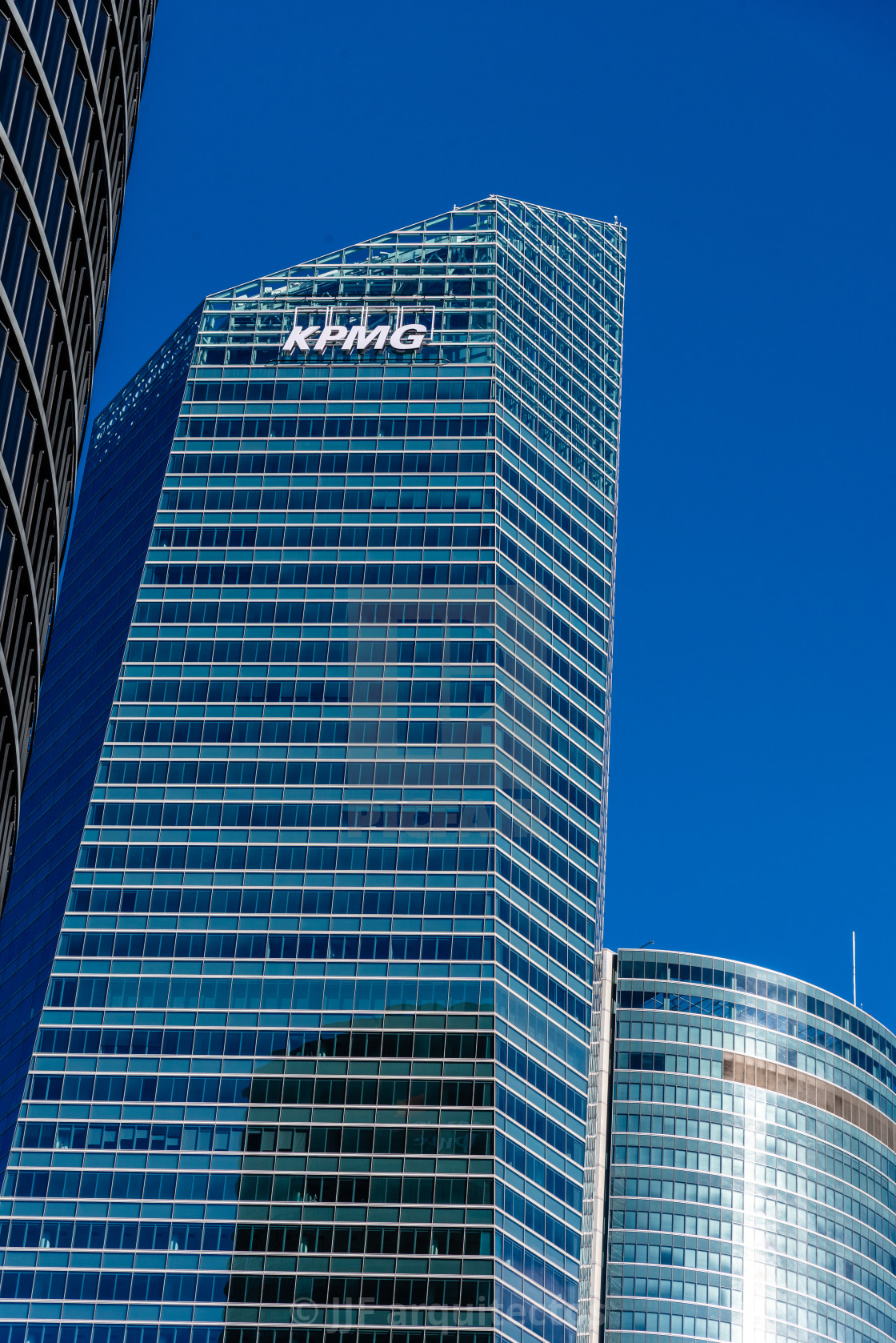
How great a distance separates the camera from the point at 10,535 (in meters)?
66.2

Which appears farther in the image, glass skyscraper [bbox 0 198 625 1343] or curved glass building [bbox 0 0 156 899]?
glass skyscraper [bbox 0 198 625 1343]

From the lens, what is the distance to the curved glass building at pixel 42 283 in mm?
65000

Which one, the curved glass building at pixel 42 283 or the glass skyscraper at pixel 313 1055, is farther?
the glass skyscraper at pixel 313 1055

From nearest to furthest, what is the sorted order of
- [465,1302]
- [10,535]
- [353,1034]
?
[10,535] → [465,1302] → [353,1034]

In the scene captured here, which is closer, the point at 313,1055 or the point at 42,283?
the point at 42,283

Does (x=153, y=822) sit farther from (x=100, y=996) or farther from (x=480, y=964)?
(x=480, y=964)

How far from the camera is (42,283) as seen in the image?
223ft

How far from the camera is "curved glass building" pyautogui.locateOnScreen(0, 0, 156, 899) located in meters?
65.0

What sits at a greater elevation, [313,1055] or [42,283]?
[313,1055]

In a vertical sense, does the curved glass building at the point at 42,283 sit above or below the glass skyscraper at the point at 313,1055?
below

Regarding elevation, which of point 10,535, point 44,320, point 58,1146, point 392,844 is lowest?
point 10,535

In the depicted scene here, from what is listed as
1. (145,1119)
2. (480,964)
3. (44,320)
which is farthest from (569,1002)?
(44,320)

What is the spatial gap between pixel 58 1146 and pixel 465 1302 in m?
35.6

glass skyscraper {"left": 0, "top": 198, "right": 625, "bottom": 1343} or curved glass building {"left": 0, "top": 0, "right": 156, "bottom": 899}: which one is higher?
glass skyscraper {"left": 0, "top": 198, "right": 625, "bottom": 1343}
